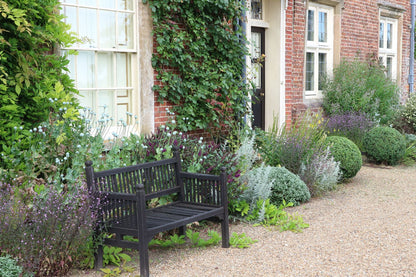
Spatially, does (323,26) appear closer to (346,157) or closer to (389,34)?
(389,34)

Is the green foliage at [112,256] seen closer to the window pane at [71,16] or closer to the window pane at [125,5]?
the window pane at [71,16]

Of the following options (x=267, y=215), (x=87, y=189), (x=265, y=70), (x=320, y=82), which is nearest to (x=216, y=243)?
(x=267, y=215)

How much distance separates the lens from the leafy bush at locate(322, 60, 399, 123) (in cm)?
1112

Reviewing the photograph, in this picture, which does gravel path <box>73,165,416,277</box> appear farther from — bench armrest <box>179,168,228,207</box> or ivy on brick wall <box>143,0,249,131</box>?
ivy on brick wall <box>143,0,249,131</box>

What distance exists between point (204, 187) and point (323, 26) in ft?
25.0

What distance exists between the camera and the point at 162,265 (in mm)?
4617

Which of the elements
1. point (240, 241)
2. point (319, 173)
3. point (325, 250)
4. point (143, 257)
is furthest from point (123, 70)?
point (325, 250)

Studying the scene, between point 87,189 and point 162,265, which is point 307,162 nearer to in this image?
point 162,265

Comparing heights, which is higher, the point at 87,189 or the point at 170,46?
the point at 170,46

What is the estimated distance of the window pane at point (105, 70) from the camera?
655cm

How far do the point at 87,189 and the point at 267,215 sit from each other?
98.3 inches

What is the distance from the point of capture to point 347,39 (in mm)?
12000

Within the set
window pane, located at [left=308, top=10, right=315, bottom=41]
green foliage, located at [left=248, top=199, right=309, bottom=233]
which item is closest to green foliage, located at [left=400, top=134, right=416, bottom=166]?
window pane, located at [left=308, top=10, right=315, bottom=41]

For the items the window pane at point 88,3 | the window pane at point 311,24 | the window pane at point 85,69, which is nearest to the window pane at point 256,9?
the window pane at point 311,24
